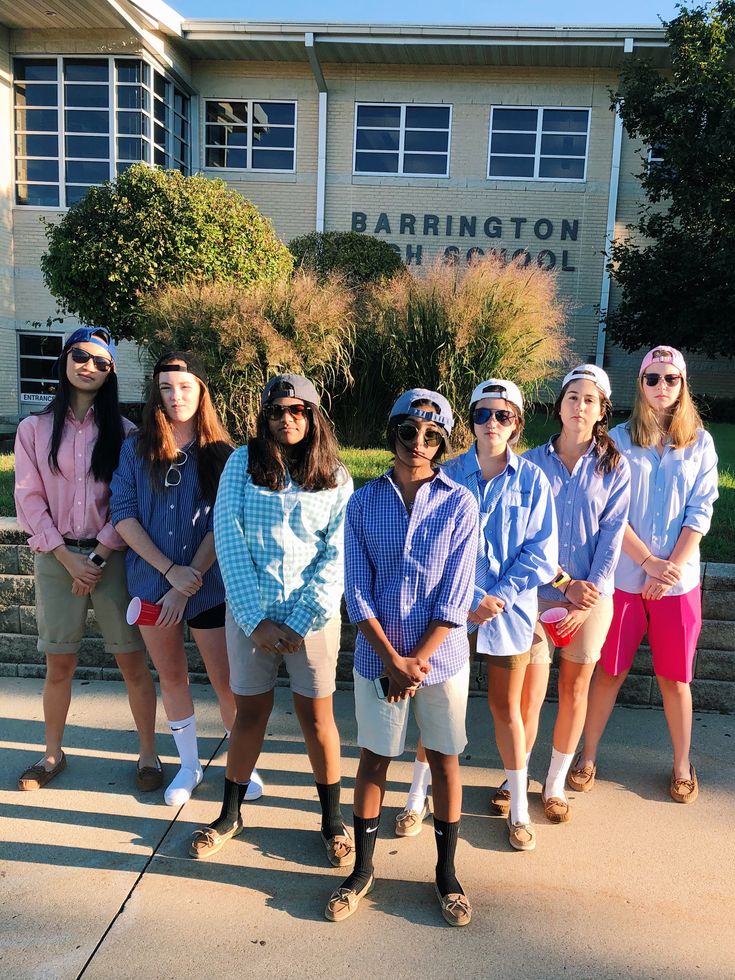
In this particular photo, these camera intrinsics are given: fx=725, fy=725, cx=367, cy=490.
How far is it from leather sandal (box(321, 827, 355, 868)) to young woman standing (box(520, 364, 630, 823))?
71 cm

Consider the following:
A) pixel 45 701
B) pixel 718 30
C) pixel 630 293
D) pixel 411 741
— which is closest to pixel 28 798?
pixel 45 701

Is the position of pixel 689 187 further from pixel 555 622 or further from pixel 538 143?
pixel 555 622

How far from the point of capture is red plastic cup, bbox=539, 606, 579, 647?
3016 mm

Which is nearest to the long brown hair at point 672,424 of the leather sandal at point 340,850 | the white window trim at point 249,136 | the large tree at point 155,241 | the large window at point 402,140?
the leather sandal at point 340,850

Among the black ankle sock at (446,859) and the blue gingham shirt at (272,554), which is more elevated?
the blue gingham shirt at (272,554)

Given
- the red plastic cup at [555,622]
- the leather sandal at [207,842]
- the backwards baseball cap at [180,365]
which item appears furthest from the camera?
the backwards baseball cap at [180,365]

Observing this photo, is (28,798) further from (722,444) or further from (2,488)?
(722,444)

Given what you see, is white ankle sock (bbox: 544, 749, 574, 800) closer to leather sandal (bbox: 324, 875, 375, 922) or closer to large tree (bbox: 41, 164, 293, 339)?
leather sandal (bbox: 324, 875, 375, 922)

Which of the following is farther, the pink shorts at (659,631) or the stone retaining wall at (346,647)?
the stone retaining wall at (346,647)

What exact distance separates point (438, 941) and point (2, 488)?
187 inches

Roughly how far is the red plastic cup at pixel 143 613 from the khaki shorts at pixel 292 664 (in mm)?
466

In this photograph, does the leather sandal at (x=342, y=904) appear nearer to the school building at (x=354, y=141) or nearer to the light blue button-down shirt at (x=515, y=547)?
the light blue button-down shirt at (x=515, y=547)

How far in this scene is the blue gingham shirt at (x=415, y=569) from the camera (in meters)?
2.51

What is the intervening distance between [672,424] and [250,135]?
17.4 meters
